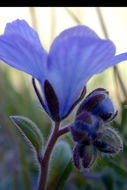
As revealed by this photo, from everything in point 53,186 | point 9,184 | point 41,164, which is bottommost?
point 9,184

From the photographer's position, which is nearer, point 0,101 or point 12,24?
point 12,24

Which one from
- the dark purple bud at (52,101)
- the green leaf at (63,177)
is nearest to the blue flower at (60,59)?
the dark purple bud at (52,101)

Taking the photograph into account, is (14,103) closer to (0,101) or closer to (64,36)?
(0,101)

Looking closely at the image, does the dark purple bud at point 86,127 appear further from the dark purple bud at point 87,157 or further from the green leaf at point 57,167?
the green leaf at point 57,167

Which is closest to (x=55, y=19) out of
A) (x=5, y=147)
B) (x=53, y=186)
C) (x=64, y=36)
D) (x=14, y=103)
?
(x=14, y=103)

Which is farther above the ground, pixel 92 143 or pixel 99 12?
pixel 99 12

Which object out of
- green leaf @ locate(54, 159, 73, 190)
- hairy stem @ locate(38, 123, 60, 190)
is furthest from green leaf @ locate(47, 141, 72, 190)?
hairy stem @ locate(38, 123, 60, 190)

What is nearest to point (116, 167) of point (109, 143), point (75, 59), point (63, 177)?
point (63, 177)

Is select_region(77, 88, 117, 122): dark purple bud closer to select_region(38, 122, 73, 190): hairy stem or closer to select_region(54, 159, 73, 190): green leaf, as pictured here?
select_region(38, 122, 73, 190): hairy stem
